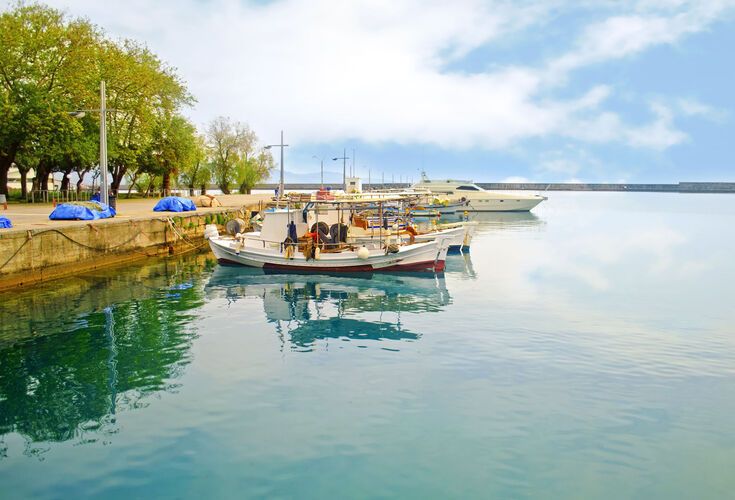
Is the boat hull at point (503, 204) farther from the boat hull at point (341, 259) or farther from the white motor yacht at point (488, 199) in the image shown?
the boat hull at point (341, 259)

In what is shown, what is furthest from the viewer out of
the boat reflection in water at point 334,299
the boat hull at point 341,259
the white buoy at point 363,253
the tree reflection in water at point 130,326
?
the boat hull at point 341,259

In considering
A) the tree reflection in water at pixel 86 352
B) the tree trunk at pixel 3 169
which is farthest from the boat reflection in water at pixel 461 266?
the tree trunk at pixel 3 169

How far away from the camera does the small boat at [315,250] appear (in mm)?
29141

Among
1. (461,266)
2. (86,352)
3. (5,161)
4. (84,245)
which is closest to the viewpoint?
(86,352)

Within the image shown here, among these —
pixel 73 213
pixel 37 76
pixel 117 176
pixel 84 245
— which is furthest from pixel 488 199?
pixel 84 245

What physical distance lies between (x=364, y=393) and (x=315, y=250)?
16474 millimetres

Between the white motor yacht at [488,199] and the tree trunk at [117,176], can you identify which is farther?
the white motor yacht at [488,199]

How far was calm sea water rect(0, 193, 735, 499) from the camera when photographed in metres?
9.49

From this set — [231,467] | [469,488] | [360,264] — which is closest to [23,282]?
[360,264]

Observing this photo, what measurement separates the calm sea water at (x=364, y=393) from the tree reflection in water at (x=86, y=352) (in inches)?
2.6

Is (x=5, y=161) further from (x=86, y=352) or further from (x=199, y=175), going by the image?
(x=199, y=175)

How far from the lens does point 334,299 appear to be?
78.6 ft

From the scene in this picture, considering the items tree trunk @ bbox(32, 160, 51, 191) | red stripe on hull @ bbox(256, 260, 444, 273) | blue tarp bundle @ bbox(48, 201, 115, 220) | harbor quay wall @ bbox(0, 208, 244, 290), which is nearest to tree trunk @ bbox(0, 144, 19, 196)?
tree trunk @ bbox(32, 160, 51, 191)

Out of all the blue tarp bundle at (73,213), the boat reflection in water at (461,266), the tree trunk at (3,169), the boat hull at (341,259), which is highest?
Result: the tree trunk at (3,169)
